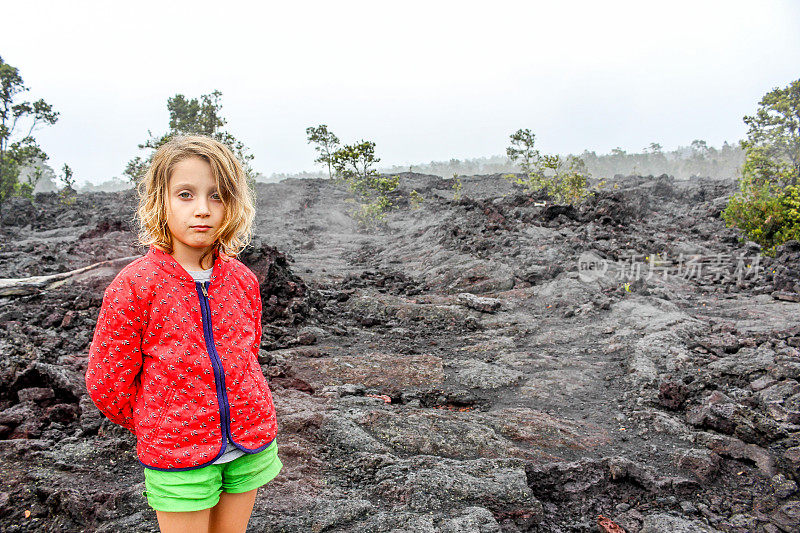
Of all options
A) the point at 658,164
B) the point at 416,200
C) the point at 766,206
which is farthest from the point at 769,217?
the point at 658,164

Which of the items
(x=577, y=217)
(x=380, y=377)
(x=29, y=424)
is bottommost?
(x=380, y=377)

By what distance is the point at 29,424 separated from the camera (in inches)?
139

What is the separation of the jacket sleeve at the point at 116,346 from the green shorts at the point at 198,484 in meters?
0.27

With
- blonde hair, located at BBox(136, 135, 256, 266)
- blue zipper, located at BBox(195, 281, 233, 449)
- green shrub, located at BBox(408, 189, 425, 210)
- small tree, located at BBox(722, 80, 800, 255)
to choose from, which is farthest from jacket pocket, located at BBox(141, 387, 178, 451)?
green shrub, located at BBox(408, 189, 425, 210)

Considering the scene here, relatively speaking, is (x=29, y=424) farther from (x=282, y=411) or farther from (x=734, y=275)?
(x=734, y=275)

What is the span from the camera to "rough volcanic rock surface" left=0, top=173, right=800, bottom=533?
2801mm

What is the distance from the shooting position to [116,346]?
4.66 feet

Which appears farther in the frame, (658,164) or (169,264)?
(658,164)

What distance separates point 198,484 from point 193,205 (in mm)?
863

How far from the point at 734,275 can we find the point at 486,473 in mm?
8071

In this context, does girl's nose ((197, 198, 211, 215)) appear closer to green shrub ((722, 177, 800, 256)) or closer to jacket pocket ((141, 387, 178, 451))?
jacket pocket ((141, 387, 178, 451))

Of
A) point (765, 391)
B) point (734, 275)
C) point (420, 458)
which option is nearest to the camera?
point (420, 458)

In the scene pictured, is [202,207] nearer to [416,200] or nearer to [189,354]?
[189,354]

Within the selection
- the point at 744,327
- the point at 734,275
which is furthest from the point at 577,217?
the point at 744,327
